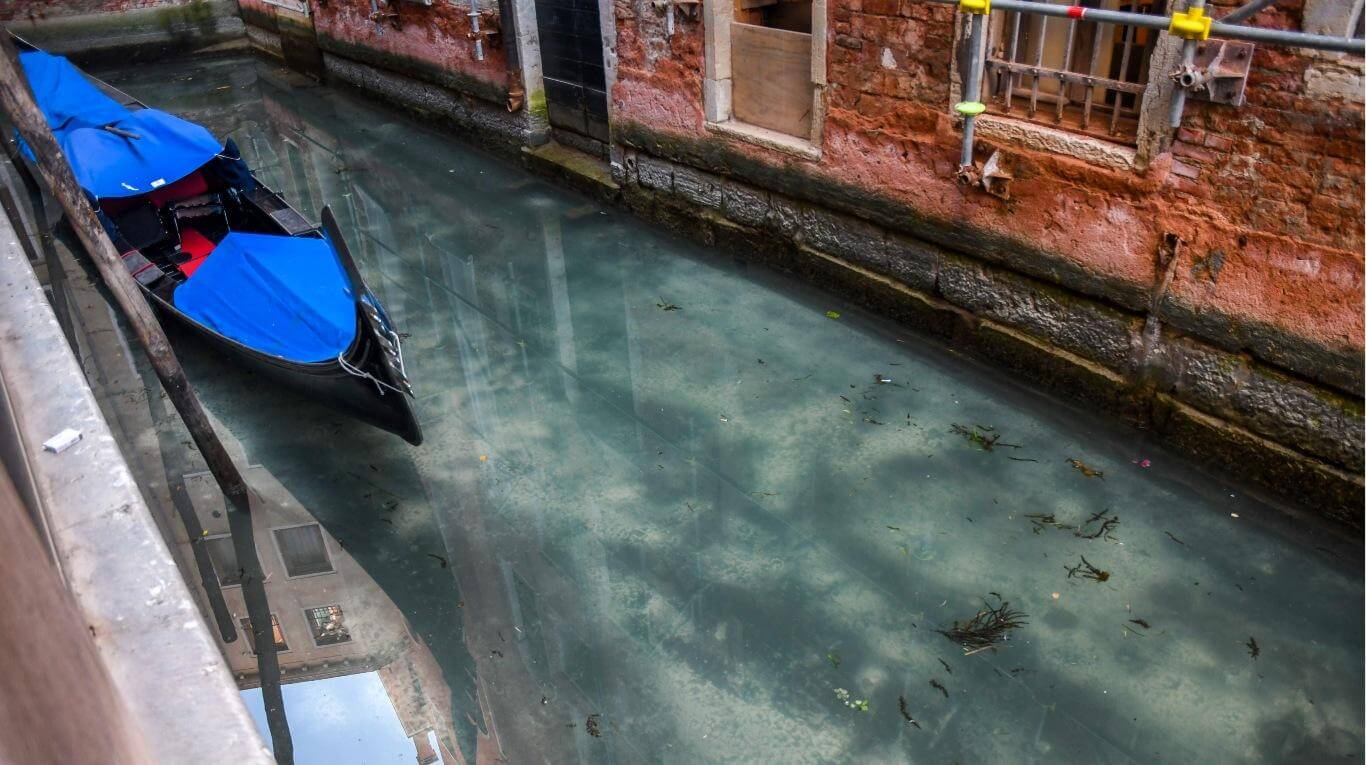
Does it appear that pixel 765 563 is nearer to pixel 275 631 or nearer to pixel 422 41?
pixel 275 631

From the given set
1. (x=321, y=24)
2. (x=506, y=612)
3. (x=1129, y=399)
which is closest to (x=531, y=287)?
(x=506, y=612)

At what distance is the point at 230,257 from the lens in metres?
4.82

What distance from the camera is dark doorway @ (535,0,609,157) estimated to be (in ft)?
21.9

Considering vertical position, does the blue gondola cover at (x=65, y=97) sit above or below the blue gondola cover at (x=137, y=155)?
above

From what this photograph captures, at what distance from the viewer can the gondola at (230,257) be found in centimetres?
414

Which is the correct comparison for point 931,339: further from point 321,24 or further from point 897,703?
point 321,24

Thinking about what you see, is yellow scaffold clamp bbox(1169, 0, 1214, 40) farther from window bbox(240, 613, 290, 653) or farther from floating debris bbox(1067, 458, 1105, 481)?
window bbox(240, 613, 290, 653)

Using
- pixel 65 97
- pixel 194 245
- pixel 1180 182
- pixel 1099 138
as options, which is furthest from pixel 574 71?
pixel 1180 182

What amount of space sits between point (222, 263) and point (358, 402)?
1295mm

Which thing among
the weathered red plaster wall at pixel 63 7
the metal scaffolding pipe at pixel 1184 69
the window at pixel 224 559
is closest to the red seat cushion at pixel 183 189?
the window at pixel 224 559

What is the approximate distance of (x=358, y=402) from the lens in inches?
161

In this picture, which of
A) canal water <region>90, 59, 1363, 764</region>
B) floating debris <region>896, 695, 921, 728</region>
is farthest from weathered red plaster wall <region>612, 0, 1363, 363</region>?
floating debris <region>896, 695, 921, 728</region>

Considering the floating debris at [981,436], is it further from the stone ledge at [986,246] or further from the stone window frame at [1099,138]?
the stone window frame at [1099,138]

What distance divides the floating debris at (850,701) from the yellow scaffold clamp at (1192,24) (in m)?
2.47
